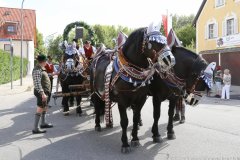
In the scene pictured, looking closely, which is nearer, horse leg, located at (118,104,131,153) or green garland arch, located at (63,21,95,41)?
horse leg, located at (118,104,131,153)

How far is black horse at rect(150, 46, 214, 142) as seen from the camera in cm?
695

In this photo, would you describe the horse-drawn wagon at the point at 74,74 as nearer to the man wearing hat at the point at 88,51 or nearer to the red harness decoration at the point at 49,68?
the man wearing hat at the point at 88,51

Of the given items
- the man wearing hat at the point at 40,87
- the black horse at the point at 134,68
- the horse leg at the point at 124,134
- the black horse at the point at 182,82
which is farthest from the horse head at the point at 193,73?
the man wearing hat at the point at 40,87

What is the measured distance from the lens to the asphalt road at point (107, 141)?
6.15 meters

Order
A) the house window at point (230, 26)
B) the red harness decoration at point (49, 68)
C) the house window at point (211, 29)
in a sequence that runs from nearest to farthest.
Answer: the red harness decoration at point (49, 68)
the house window at point (230, 26)
the house window at point (211, 29)

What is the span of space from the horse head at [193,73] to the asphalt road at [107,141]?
98cm

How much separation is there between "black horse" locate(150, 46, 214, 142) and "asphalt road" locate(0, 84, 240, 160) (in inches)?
30.9

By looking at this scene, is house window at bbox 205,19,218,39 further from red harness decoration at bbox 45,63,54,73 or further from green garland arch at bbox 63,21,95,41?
red harness decoration at bbox 45,63,54,73

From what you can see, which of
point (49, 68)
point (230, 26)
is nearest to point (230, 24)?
point (230, 26)

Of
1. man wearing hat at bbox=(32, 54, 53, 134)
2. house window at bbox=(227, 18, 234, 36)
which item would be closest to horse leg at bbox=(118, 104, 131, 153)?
man wearing hat at bbox=(32, 54, 53, 134)

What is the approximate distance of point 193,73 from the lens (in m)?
7.05

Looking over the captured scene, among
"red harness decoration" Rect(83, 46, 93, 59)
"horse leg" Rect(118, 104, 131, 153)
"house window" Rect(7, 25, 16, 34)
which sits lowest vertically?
"horse leg" Rect(118, 104, 131, 153)

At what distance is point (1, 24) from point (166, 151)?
159 feet

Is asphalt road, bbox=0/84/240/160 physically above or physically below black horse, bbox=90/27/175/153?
below
